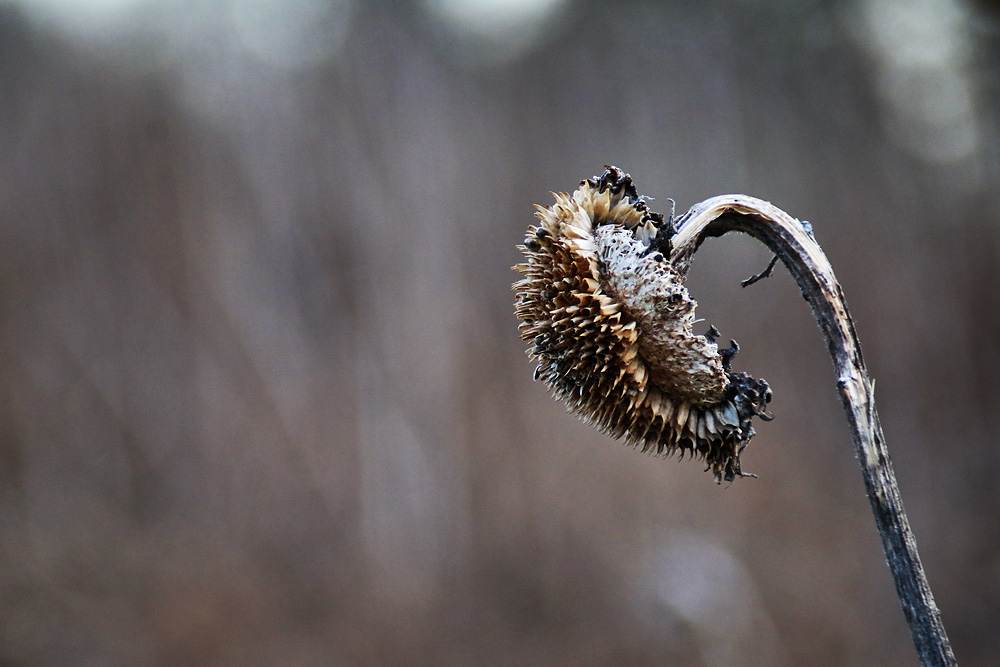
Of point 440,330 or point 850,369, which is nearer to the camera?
point 850,369

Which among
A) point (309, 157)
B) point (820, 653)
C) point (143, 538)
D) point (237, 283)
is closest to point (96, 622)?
point (143, 538)

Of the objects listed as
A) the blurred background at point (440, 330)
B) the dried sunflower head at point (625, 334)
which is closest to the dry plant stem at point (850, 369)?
the dried sunflower head at point (625, 334)

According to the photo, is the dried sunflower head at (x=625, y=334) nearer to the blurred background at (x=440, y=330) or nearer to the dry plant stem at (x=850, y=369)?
the dry plant stem at (x=850, y=369)

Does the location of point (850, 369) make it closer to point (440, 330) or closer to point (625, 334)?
point (625, 334)

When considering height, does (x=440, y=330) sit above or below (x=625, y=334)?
above

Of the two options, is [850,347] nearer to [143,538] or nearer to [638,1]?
[143,538]

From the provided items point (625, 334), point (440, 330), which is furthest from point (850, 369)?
point (440, 330)

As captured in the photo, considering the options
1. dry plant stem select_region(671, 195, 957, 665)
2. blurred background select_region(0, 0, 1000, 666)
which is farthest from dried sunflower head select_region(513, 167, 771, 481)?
blurred background select_region(0, 0, 1000, 666)
